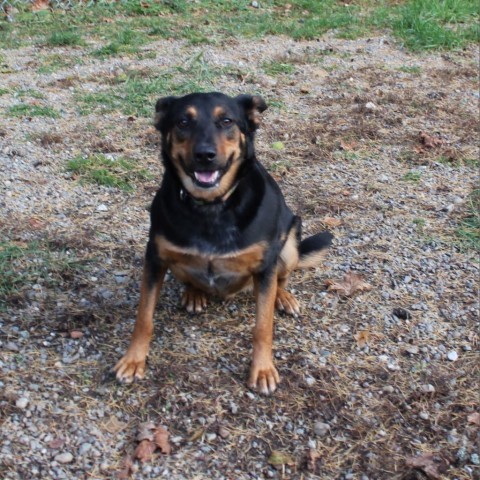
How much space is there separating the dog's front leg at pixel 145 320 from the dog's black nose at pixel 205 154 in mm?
525

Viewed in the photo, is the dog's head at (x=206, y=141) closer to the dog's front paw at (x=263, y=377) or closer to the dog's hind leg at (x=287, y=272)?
the dog's hind leg at (x=287, y=272)

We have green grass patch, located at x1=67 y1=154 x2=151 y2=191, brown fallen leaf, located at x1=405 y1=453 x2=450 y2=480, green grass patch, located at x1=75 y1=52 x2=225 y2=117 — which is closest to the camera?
brown fallen leaf, located at x1=405 y1=453 x2=450 y2=480

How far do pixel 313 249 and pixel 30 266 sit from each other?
67.8 inches

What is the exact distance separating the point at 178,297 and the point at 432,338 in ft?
4.78

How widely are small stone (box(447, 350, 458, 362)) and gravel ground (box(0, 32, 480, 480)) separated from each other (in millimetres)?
12

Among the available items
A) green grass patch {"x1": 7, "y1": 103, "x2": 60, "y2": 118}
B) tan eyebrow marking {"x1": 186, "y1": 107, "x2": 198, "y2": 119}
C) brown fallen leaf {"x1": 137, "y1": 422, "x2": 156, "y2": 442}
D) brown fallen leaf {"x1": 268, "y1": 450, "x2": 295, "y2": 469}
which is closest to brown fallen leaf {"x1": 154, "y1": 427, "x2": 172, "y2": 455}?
brown fallen leaf {"x1": 137, "y1": 422, "x2": 156, "y2": 442}

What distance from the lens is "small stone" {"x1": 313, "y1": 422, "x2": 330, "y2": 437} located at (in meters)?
2.89

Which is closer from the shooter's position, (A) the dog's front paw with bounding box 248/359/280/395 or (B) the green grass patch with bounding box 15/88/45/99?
(A) the dog's front paw with bounding box 248/359/280/395

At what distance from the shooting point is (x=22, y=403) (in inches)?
115

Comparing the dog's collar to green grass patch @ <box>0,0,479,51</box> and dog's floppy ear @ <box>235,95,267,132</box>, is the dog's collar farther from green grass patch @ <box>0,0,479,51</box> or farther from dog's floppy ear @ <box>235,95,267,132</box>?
green grass patch @ <box>0,0,479,51</box>

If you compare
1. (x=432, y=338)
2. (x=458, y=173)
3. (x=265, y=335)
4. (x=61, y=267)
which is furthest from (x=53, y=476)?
(x=458, y=173)

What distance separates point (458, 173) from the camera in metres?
5.28

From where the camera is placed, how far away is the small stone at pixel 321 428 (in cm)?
289

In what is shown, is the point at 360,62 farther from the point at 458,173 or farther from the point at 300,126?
the point at 458,173
